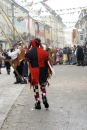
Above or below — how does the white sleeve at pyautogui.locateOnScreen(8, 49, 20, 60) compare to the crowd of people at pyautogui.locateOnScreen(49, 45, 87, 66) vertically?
above

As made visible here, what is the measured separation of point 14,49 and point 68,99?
15.2 ft

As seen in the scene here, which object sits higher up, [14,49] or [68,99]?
[14,49]

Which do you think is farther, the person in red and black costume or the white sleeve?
the white sleeve

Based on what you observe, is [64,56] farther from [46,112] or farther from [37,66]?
[46,112]

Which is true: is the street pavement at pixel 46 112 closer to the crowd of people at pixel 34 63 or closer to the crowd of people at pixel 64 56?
the crowd of people at pixel 34 63

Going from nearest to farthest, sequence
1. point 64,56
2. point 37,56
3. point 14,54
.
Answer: point 37,56 < point 14,54 < point 64,56

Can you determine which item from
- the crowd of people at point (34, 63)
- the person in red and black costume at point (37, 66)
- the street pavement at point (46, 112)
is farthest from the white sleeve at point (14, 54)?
the person in red and black costume at point (37, 66)

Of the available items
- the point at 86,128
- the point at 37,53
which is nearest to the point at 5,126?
the point at 86,128

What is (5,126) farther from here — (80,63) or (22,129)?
(80,63)

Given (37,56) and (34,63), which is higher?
(37,56)

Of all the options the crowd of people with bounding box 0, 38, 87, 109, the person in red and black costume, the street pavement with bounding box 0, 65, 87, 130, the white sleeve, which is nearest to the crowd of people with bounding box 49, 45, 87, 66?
the crowd of people with bounding box 0, 38, 87, 109

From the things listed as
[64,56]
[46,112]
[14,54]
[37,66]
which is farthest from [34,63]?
[64,56]

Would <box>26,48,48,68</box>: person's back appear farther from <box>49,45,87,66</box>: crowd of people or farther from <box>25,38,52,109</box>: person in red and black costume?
<box>49,45,87,66</box>: crowd of people

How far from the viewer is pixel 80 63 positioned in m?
26.3
